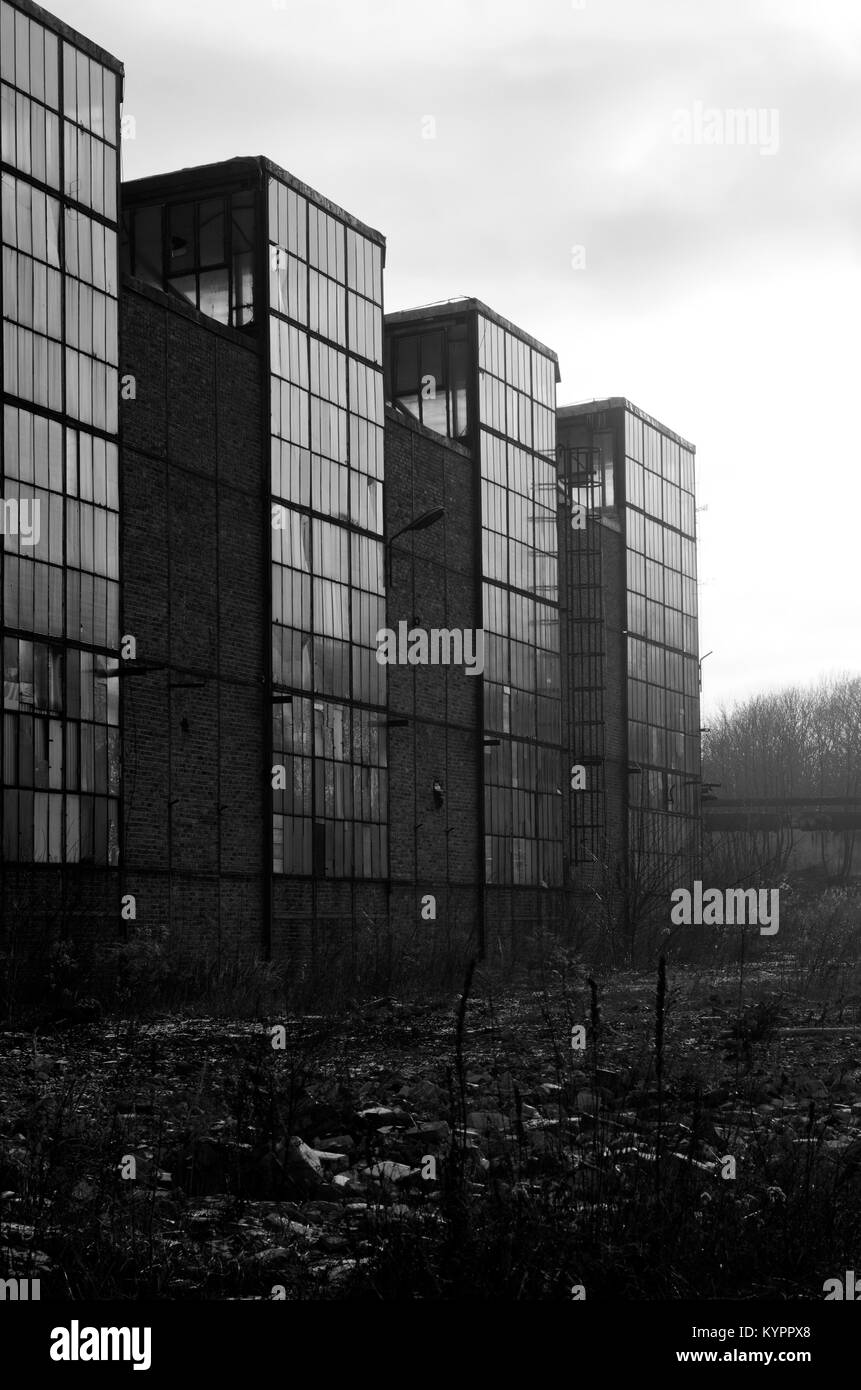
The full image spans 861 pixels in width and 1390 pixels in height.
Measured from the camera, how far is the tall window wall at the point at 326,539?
27594mm

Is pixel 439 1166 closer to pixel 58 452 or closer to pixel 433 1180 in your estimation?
pixel 433 1180

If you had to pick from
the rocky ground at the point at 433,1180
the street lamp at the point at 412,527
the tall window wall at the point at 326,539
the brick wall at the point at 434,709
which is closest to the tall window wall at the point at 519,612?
the brick wall at the point at 434,709

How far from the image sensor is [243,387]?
26922mm

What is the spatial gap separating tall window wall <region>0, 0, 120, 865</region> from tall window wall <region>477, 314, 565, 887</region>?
1315 cm

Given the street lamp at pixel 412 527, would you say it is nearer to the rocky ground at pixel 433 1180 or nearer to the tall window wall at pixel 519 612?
the tall window wall at pixel 519 612

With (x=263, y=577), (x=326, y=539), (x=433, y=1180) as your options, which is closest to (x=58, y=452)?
(x=263, y=577)

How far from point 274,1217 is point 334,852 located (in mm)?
21535

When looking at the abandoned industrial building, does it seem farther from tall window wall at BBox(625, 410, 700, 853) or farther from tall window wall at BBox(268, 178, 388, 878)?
tall window wall at BBox(625, 410, 700, 853)

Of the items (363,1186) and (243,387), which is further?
(243,387)

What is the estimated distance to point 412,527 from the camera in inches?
1185

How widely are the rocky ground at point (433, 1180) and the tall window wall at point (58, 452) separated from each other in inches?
348
